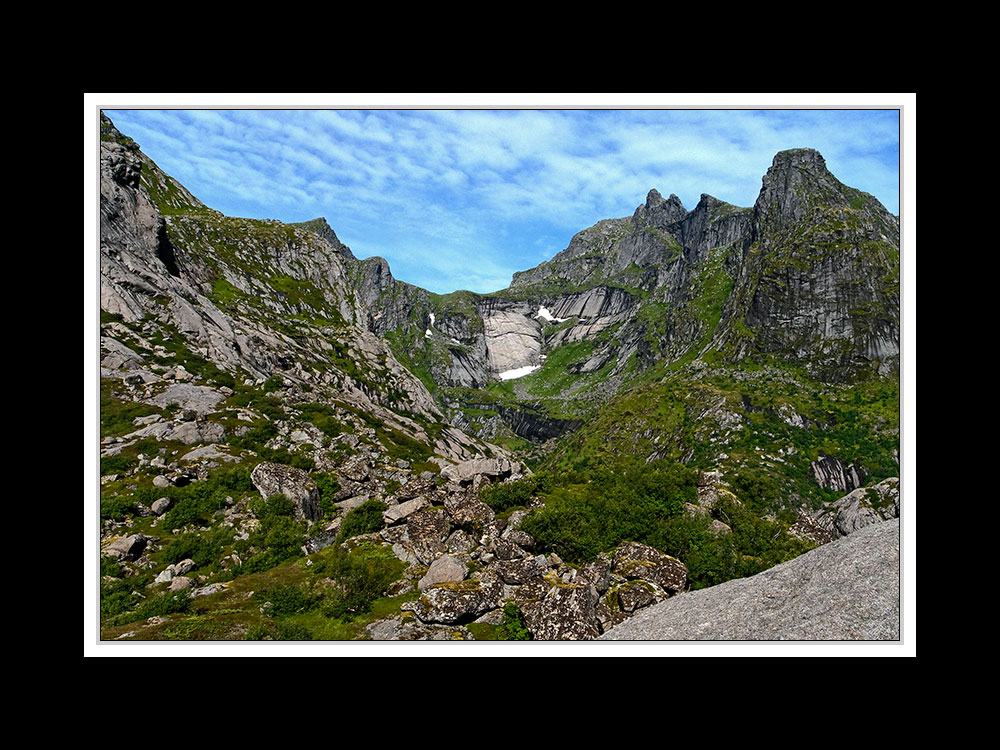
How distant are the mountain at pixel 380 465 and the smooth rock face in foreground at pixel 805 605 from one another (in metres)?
1.67

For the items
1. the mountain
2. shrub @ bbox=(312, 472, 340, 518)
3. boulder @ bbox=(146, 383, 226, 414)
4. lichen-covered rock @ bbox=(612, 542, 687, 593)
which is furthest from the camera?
boulder @ bbox=(146, 383, 226, 414)

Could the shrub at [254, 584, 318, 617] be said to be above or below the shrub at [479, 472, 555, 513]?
below

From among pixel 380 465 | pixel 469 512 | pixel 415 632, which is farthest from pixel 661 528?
pixel 380 465

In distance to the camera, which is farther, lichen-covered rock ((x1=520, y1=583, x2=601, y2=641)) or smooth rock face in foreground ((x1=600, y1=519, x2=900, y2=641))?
lichen-covered rock ((x1=520, y1=583, x2=601, y2=641))

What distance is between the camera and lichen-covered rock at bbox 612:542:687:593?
1569 cm

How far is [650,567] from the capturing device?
16203 mm

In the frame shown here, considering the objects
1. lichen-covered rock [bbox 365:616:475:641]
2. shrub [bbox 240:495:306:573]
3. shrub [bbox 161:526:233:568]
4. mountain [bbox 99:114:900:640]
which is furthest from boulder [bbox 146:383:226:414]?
lichen-covered rock [bbox 365:616:475:641]

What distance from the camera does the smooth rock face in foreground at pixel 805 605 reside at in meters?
11.1

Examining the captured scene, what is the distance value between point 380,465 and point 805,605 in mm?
40882

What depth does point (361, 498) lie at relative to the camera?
2898 centimetres

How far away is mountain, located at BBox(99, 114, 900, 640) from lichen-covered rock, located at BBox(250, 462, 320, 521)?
0.15 metres

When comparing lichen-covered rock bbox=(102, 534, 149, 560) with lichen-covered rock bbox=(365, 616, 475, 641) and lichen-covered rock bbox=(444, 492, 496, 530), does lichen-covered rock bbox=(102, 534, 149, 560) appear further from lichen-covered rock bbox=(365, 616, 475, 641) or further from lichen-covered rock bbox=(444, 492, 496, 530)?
lichen-covered rock bbox=(444, 492, 496, 530)
